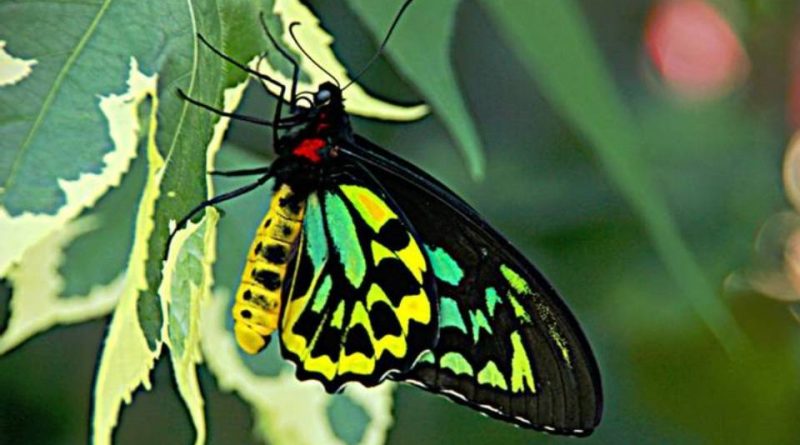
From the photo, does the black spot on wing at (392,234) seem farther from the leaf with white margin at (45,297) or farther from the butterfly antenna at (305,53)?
the leaf with white margin at (45,297)

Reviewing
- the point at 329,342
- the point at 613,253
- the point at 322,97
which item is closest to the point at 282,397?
the point at 329,342

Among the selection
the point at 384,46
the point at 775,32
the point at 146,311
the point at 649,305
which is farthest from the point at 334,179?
the point at 775,32

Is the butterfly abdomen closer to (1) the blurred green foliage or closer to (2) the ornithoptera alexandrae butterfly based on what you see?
(2) the ornithoptera alexandrae butterfly

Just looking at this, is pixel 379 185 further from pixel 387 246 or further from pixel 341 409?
pixel 341 409

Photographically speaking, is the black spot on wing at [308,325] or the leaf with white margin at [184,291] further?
the black spot on wing at [308,325]

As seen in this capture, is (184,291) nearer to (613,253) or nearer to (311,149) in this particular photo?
(311,149)

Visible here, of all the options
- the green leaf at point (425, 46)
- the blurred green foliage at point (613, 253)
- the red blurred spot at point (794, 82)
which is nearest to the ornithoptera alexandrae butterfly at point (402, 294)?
the green leaf at point (425, 46)
